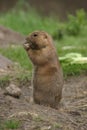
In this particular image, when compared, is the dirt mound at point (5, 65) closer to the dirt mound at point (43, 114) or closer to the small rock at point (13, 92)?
the dirt mound at point (43, 114)

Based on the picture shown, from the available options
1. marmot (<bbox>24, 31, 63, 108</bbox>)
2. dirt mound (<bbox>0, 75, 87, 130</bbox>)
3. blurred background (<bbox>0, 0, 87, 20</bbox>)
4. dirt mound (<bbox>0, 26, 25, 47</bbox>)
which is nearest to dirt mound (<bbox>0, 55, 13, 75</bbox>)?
dirt mound (<bbox>0, 75, 87, 130</bbox>)

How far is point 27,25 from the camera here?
14.3 metres

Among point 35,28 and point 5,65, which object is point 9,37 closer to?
point 35,28

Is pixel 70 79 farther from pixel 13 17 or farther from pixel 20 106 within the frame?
pixel 13 17

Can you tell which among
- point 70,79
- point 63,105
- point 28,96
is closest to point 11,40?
point 70,79

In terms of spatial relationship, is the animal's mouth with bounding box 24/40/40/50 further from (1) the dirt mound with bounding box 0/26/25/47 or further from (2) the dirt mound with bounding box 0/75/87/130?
(1) the dirt mound with bounding box 0/26/25/47

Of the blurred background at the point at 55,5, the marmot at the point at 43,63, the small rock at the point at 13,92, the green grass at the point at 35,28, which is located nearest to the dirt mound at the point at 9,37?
the green grass at the point at 35,28

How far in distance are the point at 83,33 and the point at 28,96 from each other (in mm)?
6319

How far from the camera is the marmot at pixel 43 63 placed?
22.0 ft

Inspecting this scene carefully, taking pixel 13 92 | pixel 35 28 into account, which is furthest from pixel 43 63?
pixel 35 28

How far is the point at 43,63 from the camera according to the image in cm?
670

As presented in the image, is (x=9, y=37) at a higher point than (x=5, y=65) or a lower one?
higher

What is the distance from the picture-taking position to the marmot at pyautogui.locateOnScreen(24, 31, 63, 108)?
6.70 metres

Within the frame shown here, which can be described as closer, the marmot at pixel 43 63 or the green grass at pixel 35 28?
the marmot at pixel 43 63
